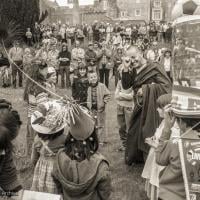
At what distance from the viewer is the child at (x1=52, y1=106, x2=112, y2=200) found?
12.1 ft

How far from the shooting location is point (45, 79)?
265 inches

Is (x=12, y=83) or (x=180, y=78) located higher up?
(x=180, y=78)

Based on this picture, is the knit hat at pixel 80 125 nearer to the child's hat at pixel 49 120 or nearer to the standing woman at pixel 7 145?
the standing woman at pixel 7 145

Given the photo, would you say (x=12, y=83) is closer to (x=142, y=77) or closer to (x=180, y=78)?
(x=142, y=77)

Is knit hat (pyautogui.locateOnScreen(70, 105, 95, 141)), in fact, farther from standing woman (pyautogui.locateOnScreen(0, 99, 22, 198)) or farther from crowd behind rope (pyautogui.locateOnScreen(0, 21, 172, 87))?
crowd behind rope (pyautogui.locateOnScreen(0, 21, 172, 87))

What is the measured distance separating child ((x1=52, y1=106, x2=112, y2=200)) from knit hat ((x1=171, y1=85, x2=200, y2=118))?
0.75 metres

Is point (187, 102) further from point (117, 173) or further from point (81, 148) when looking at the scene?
point (117, 173)

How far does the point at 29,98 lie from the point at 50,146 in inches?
98.9

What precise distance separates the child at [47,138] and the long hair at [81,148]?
393 mm

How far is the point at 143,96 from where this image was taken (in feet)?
21.8

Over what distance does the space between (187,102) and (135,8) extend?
224 ft

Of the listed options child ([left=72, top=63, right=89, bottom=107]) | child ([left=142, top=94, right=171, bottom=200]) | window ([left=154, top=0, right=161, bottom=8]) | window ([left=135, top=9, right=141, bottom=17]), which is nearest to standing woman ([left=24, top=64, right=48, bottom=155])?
child ([left=72, top=63, right=89, bottom=107])

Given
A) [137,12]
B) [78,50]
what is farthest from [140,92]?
[137,12]

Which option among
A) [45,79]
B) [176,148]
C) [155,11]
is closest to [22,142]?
[45,79]
